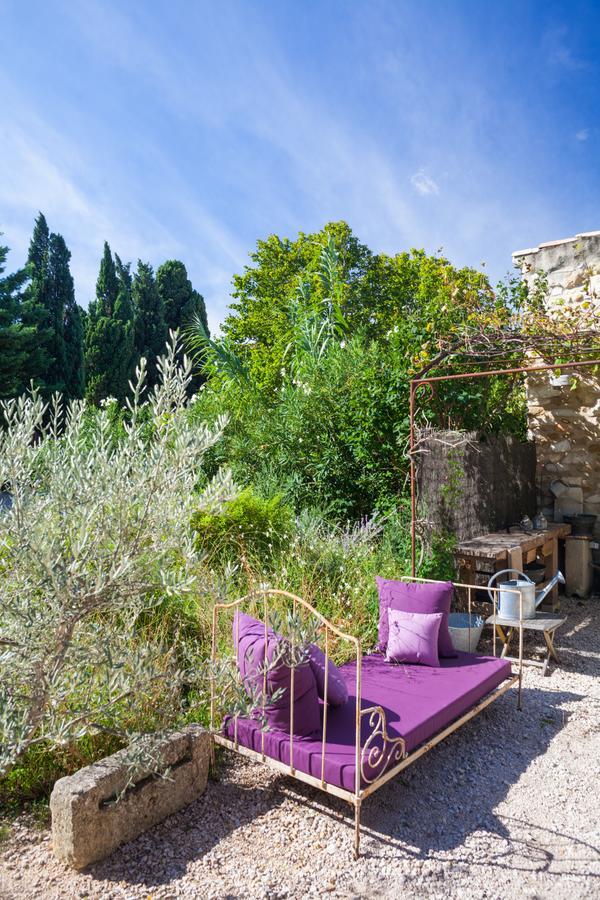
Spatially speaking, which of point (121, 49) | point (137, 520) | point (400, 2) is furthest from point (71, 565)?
point (400, 2)

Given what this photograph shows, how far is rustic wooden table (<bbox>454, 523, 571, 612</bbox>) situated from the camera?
5.57 meters

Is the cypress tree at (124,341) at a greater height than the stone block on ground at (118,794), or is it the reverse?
the cypress tree at (124,341)

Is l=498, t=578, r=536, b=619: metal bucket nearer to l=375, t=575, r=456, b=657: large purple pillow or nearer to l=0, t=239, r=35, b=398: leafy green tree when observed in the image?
l=375, t=575, r=456, b=657: large purple pillow

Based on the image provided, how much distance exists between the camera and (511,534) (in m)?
6.39

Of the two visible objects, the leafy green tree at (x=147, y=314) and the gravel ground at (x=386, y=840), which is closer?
the gravel ground at (x=386, y=840)

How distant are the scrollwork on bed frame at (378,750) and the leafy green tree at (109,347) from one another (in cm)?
2018

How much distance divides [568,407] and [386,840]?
614 centimetres

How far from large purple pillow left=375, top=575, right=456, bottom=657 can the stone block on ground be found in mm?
1697

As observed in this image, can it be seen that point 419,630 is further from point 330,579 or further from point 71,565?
point 71,565

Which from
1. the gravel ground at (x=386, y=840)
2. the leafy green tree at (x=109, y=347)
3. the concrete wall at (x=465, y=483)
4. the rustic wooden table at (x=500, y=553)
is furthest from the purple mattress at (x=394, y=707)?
the leafy green tree at (x=109, y=347)

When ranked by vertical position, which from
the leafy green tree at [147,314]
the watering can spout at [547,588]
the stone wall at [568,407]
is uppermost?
the leafy green tree at [147,314]

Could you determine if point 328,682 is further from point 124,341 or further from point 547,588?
point 124,341

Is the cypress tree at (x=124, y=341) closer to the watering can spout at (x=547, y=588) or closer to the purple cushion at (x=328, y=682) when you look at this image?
the watering can spout at (x=547, y=588)

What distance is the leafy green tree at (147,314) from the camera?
24719mm
